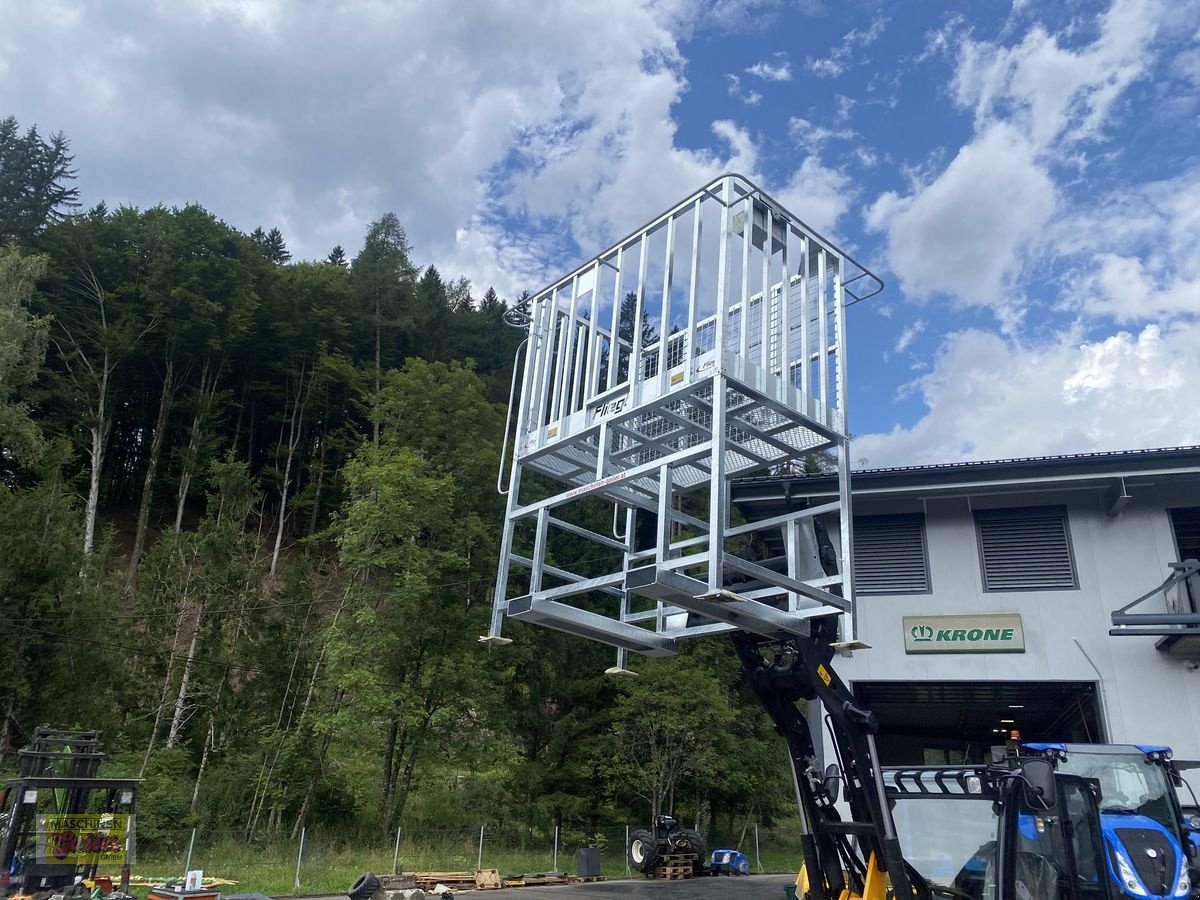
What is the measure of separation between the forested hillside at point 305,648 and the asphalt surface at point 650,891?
13.9 feet

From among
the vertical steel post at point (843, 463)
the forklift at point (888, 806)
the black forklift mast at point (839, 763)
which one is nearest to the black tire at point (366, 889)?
the forklift at point (888, 806)

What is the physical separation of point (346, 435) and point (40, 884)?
118ft

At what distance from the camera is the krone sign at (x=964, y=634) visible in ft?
46.6

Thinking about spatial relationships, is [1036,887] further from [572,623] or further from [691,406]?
[691,406]

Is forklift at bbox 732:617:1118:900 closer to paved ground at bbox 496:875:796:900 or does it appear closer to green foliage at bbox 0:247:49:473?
paved ground at bbox 496:875:796:900

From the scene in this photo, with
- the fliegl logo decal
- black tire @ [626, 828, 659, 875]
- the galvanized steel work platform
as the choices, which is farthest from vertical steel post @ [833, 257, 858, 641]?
black tire @ [626, 828, 659, 875]

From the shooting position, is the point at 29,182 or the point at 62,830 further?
the point at 29,182

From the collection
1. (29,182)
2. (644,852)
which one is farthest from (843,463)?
(29,182)

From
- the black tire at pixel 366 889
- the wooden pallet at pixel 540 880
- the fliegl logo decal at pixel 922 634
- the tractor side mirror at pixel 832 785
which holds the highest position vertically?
the fliegl logo decal at pixel 922 634

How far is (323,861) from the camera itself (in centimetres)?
1972

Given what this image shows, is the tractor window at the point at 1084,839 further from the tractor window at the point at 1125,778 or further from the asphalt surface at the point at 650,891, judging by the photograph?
the asphalt surface at the point at 650,891

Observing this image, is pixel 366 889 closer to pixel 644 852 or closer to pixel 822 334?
pixel 822 334

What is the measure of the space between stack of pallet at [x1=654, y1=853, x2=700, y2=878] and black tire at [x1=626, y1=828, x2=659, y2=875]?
186 mm

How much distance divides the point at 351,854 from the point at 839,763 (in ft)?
57.7
